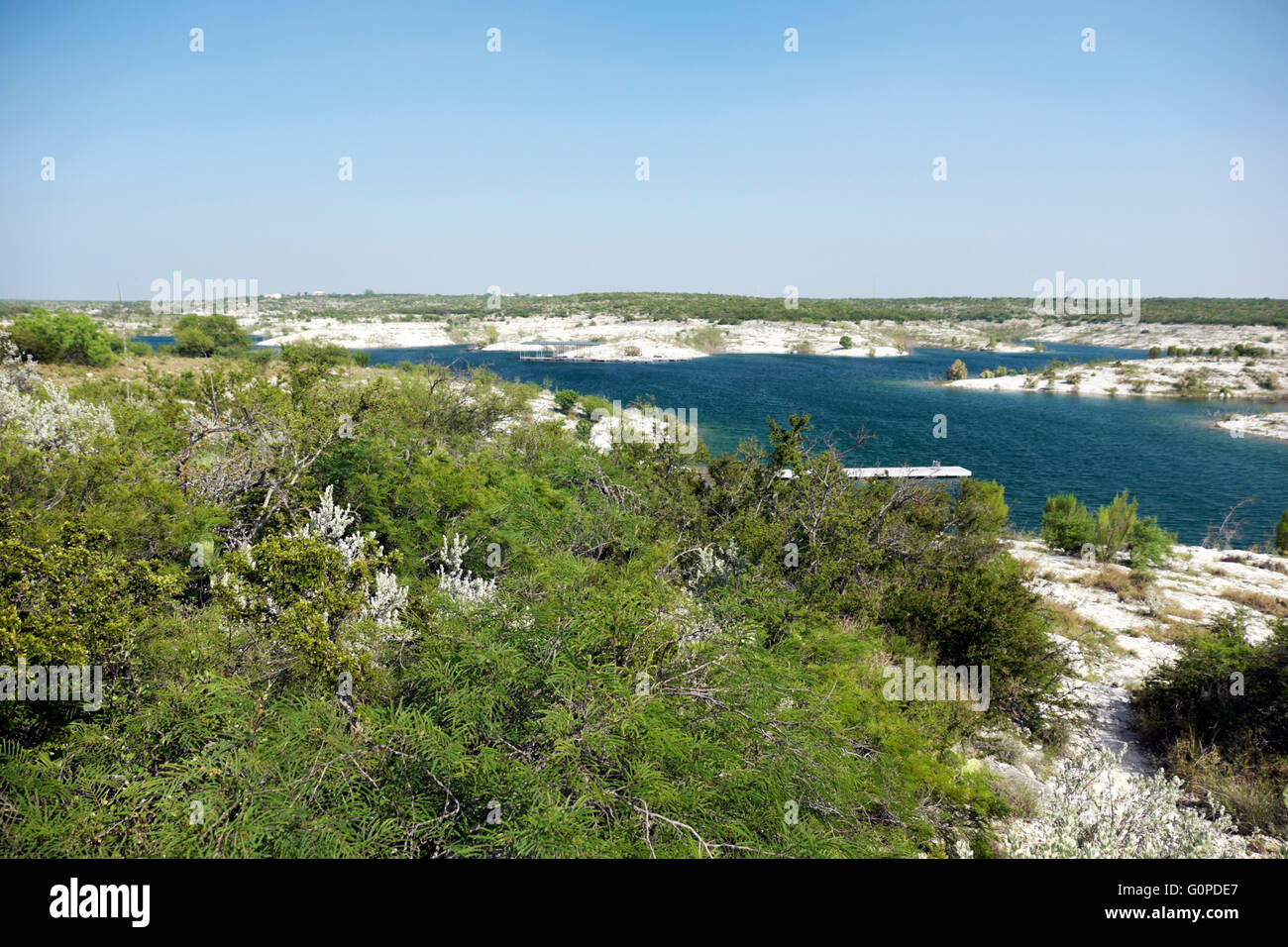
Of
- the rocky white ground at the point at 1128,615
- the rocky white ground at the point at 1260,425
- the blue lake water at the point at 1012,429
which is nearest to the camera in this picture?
the rocky white ground at the point at 1128,615

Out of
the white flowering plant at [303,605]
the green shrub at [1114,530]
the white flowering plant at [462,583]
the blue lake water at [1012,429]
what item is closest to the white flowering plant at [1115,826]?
the white flowering plant at [462,583]

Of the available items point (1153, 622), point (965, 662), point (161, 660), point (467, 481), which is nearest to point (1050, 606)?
point (1153, 622)

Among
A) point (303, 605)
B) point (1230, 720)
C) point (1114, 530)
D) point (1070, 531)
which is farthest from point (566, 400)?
point (303, 605)

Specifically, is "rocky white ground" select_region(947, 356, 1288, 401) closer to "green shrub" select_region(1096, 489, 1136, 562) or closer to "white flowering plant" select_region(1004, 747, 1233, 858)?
"green shrub" select_region(1096, 489, 1136, 562)

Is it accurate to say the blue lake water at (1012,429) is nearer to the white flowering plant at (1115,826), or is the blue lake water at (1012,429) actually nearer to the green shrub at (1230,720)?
the green shrub at (1230,720)

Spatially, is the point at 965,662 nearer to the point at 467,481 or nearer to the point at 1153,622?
the point at 1153,622

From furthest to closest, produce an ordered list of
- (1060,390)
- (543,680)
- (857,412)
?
1. (1060,390)
2. (857,412)
3. (543,680)

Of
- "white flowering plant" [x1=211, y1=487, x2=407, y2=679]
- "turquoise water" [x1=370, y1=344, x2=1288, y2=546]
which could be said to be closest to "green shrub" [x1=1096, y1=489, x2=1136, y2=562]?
"turquoise water" [x1=370, y1=344, x2=1288, y2=546]
